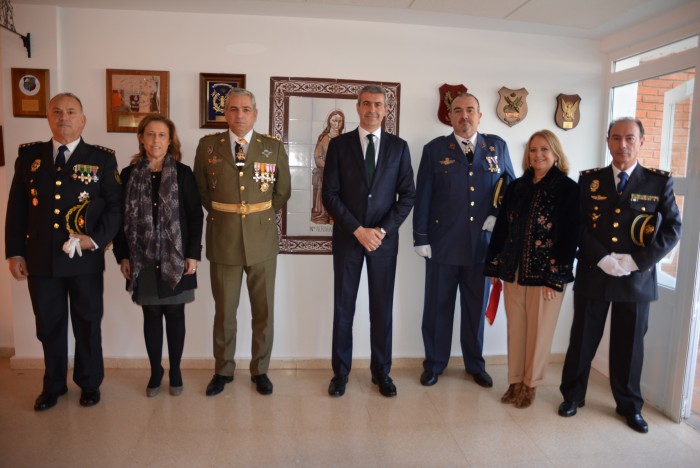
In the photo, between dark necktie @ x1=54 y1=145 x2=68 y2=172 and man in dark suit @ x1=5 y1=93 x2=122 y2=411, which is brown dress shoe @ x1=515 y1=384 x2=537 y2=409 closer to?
man in dark suit @ x1=5 y1=93 x2=122 y2=411

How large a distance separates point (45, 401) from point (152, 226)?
1.14 meters

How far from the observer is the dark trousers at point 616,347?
8.61ft

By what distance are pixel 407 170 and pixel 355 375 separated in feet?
4.67

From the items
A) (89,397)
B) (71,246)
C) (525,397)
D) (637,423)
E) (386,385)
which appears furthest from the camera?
(386,385)

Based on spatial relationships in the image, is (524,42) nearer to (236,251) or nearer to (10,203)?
(236,251)

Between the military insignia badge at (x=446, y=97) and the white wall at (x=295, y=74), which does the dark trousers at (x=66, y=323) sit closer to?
the white wall at (x=295, y=74)

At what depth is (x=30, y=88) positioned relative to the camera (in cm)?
309

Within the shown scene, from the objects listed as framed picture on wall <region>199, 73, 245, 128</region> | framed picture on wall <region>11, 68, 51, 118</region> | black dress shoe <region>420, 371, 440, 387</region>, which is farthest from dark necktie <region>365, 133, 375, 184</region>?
framed picture on wall <region>11, 68, 51, 118</region>

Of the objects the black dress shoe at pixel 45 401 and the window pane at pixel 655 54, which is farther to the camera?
the window pane at pixel 655 54

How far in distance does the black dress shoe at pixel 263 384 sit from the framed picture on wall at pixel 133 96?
1807mm

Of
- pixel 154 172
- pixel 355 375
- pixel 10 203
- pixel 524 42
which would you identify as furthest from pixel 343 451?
pixel 524 42

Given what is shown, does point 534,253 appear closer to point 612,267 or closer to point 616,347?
point 612,267

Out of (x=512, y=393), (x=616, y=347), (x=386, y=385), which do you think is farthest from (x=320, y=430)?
(x=616, y=347)

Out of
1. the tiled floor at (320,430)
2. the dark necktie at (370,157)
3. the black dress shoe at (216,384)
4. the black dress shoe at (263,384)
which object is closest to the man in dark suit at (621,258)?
the tiled floor at (320,430)
